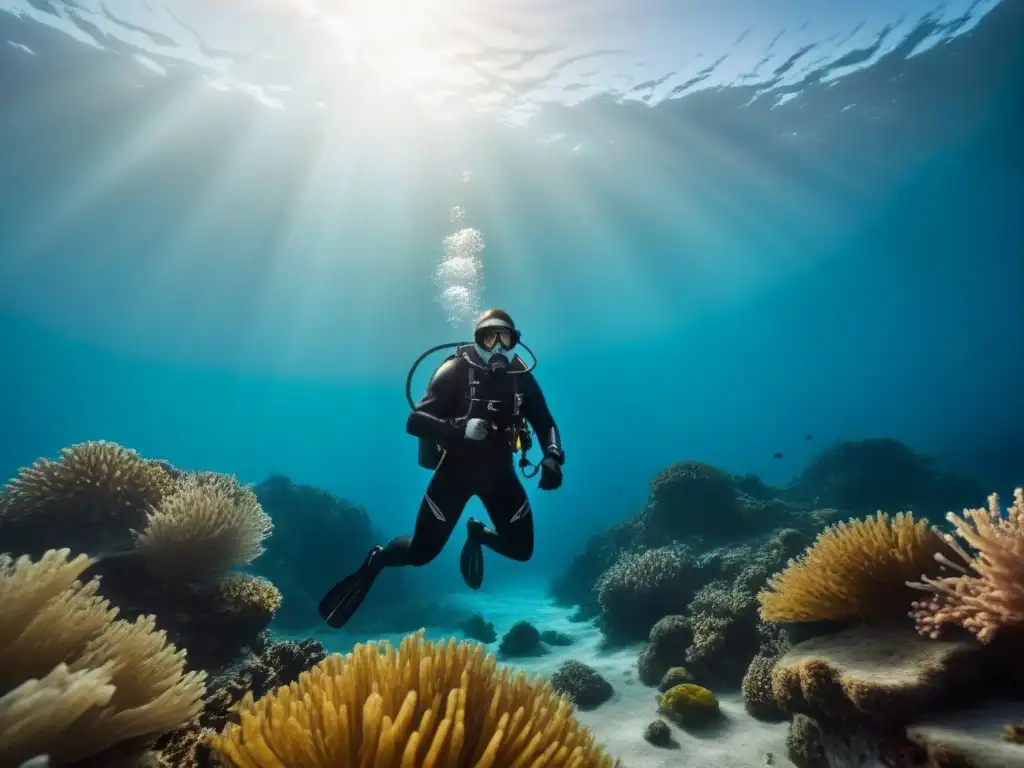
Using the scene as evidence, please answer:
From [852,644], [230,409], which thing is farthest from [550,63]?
[230,409]

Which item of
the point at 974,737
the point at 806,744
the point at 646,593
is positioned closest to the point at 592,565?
the point at 646,593

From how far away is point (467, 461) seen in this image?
A: 5.43 meters

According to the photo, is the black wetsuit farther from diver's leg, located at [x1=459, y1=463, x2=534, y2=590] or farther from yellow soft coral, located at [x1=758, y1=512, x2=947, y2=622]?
yellow soft coral, located at [x1=758, y1=512, x2=947, y2=622]

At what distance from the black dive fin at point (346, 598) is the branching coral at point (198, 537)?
1010mm

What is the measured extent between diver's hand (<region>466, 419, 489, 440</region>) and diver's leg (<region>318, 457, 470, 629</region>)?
2.80ft

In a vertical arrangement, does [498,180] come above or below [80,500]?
above

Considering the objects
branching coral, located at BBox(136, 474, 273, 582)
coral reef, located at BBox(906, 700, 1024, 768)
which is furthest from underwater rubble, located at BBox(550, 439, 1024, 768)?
branching coral, located at BBox(136, 474, 273, 582)

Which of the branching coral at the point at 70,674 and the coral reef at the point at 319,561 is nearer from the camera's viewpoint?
the branching coral at the point at 70,674

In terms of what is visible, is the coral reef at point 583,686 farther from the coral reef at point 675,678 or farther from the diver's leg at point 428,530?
the diver's leg at point 428,530

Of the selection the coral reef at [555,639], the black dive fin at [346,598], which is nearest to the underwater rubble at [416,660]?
the black dive fin at [346,598]

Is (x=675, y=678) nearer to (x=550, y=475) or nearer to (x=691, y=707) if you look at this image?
(x=691, y=707)

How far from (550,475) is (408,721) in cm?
389

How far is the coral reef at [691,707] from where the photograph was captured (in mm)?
5609

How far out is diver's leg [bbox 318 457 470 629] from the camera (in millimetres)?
5293
